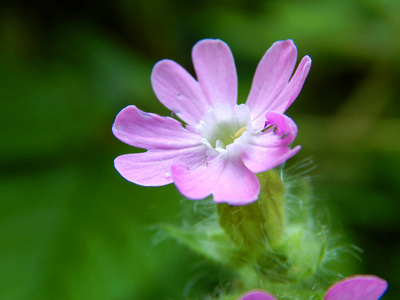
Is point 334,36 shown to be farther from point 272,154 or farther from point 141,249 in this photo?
point 272,154

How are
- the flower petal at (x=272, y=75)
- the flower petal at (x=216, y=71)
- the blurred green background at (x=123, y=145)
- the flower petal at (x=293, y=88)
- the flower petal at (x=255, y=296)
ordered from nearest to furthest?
the flower petal at (x=255, y=296)
the flower petal at (x=293, y=88)
the flower petal at (x=272, y=75)
the flower petal at (x=216, y=71)
the blurred green background at (x=123, y=145)

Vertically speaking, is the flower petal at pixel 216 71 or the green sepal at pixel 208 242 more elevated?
the flower petal at pixel 216 71

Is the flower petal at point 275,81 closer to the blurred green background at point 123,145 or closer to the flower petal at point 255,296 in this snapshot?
the flower petal at point 255,296

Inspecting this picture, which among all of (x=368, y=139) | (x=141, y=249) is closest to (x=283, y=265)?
(x=141, y=249)

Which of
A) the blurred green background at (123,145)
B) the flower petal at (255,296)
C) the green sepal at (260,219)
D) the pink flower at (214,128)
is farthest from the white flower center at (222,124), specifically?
the blurred green background at (123,145)

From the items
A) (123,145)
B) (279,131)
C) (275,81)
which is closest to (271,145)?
(279,131)

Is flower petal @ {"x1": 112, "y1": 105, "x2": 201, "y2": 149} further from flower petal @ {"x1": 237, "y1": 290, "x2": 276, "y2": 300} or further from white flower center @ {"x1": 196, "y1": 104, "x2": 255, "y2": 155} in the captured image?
flower petal @ {"x1": 237, "y1": 290, "x2": 276, "y2": 300}

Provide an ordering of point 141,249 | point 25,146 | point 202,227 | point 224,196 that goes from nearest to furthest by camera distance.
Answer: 1. point 224,196
2. point 202,227
3. point 141,249
4. point 25,146

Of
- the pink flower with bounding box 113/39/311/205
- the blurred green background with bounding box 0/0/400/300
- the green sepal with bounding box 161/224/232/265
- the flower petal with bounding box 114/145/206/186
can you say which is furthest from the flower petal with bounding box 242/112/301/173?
the blurred green background with bounding box 0/0/400/300
